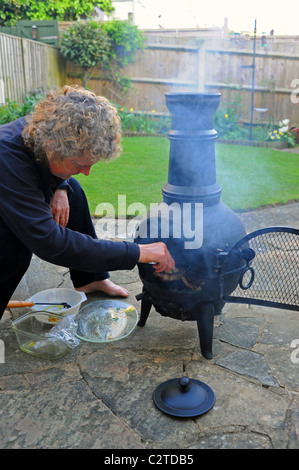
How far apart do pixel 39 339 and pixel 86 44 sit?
8.23 meters

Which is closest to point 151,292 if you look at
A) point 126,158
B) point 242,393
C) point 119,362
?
point 119,362

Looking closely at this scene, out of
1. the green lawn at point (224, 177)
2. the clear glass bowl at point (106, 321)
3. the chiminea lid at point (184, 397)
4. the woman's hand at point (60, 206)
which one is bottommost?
the clear glass bowl at point (106, 321)

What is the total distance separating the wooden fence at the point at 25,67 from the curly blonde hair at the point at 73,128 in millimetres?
5904

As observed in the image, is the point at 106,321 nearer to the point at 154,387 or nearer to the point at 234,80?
the point at 154,387

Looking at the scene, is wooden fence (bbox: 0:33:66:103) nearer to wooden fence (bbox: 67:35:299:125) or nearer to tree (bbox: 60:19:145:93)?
tree (bbox: 60:19:145:93)

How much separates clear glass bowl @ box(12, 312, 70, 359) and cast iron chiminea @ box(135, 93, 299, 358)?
1.76 ft


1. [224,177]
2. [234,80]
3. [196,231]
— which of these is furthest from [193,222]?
[234,80]

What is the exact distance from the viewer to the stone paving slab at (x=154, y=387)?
5.09 feet

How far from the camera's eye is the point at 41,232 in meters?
1.71

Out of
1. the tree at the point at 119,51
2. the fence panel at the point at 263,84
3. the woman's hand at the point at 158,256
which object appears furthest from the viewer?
the tree at the point at 119,51

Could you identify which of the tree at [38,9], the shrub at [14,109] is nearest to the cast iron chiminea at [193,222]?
the shrub at [14,109]

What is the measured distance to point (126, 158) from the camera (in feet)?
20.8

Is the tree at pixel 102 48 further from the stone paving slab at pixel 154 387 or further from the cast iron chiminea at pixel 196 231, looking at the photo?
the stone paving slab at pixel 154 387

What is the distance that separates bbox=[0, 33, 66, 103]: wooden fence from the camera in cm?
709
